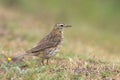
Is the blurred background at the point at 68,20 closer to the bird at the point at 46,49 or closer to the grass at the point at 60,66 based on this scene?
the grass at the point at 60,66

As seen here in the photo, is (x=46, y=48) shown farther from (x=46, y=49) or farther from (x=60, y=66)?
(x=60, y=66)

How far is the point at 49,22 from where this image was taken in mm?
22188

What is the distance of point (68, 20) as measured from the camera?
2372 centimetres

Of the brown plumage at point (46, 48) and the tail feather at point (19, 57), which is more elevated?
the brown plumage at point (46, 48)

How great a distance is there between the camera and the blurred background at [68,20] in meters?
17.3

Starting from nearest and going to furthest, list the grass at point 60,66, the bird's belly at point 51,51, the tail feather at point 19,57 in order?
1. the grass at point 60,66
2. the bird's belly at point 51,51
3. the tail feather at point 19,57

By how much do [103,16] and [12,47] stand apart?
460 inches

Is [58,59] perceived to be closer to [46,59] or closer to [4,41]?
[46,59]

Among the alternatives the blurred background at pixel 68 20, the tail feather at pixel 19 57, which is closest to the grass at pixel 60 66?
the tail feather at pixel 19 57

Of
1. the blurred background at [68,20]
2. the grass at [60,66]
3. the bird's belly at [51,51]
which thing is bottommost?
the grass at [60,66]

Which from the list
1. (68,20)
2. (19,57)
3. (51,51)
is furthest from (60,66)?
(68,20)

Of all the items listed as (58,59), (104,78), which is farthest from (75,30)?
(104,78)

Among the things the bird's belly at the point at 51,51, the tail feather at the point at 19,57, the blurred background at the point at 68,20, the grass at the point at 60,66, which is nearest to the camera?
the grass at the point at 60,66

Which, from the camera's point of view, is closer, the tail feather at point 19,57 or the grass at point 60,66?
the grass at point 60,66
